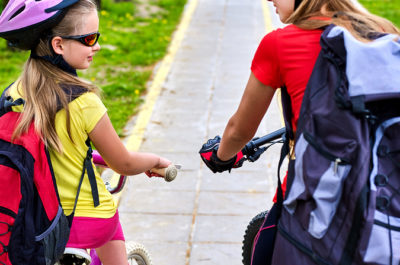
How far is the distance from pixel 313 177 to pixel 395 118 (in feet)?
0.90

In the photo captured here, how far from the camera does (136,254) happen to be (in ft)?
11.1

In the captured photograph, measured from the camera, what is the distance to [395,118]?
5.75 ft

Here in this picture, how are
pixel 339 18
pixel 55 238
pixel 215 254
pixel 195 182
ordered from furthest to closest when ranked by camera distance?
pixel 195 182 < pixel 215 254 < pixel 55 238 < pixel 339 18

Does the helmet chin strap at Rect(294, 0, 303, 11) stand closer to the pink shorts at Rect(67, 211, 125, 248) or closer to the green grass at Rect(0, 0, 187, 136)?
the pink shorts at Rect(67, 211, 125, 248)

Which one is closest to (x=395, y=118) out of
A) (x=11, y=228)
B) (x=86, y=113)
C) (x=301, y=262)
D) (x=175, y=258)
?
(x=301, y=262)

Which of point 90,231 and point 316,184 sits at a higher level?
point 316,184

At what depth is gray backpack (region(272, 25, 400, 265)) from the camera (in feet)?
5.63

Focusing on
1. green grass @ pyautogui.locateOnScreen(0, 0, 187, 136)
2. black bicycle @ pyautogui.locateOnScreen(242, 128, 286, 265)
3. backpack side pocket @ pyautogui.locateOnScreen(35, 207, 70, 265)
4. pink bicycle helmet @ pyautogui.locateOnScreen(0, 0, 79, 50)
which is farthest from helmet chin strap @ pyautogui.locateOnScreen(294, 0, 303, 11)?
green grass @ pyautogui.locateOnScreen(0, 0, 187, 136)

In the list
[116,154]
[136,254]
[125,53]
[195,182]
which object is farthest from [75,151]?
[125,53]

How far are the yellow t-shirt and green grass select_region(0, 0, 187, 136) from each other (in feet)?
13.2

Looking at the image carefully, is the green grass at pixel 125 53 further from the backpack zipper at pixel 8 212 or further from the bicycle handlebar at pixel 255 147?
the backpack zipper at pixel 8 212

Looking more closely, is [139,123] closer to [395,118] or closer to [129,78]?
[129,78]

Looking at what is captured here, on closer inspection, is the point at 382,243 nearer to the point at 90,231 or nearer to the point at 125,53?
the point at 90,231

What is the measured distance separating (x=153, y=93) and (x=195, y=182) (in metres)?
2.71
